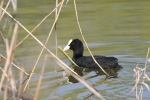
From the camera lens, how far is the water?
7082mm

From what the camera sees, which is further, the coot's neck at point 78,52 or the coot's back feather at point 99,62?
the coot's neck at point 78,52

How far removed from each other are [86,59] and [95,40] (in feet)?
4.24

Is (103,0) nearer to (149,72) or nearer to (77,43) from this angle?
(77,43)

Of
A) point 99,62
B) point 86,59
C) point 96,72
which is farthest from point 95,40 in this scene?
point 96,72

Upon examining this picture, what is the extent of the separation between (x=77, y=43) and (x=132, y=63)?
4.50ft

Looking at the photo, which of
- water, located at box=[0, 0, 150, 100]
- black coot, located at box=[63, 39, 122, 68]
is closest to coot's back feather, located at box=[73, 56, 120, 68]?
black coot, located at box=[63, 39, 122, 68]

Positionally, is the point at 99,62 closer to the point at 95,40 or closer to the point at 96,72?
the point at 96,72

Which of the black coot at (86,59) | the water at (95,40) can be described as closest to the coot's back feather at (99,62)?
the black coot at (86,59)

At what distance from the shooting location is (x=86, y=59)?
8.97 metres

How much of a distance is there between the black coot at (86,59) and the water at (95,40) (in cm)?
15

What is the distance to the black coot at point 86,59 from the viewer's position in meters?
8.38

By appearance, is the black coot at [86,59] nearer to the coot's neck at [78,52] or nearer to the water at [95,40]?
the coot's neck at [78,52]

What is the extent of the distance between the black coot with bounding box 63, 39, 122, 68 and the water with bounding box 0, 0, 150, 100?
15 cm

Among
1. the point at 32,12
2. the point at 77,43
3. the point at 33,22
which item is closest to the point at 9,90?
the point at 77,43
